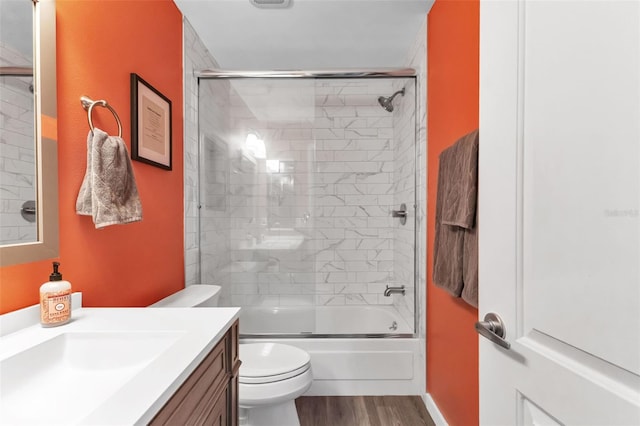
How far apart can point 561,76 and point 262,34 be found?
2110mm

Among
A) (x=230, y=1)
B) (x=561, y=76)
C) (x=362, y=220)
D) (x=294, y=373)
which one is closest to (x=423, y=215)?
(x=362, y=220)

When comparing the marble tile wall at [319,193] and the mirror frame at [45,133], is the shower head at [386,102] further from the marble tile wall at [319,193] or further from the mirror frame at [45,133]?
the mirror frame at [45,133]

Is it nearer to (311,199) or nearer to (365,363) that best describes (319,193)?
(311,199)

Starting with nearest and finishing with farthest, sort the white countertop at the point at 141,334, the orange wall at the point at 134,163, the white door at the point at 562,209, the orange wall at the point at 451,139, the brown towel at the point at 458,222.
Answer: the white door at the point at 562,209 < the white countertop at the point at 141,334 < the orange wall at the point at 134,163 < the brown towel at the point at 458,222 < the orange wall at the point at 451,139

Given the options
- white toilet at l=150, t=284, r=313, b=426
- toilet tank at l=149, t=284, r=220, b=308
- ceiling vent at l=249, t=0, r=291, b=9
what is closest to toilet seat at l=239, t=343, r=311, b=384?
white toilet at l=150, t=284, r=313, b=426

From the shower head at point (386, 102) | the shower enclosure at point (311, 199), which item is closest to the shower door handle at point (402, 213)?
the shower enclosure at point (311, 199)

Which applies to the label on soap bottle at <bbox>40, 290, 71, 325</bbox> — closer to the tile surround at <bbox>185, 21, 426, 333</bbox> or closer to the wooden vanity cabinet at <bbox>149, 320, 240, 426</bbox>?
the wooden vanity cabinet at <bbox>149, 320, 240, 426</bbox>

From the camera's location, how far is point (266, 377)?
1.55 m

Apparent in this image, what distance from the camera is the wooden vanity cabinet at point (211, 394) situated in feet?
2.35

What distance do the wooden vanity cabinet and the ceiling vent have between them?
5.89ft

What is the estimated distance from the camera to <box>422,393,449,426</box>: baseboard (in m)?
1.78

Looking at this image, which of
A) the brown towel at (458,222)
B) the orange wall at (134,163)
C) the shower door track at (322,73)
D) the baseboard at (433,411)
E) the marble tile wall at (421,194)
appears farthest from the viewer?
the shower door track at (322,73)

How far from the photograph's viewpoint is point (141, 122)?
5.14ft

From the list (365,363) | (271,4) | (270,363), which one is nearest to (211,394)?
(270,363)
